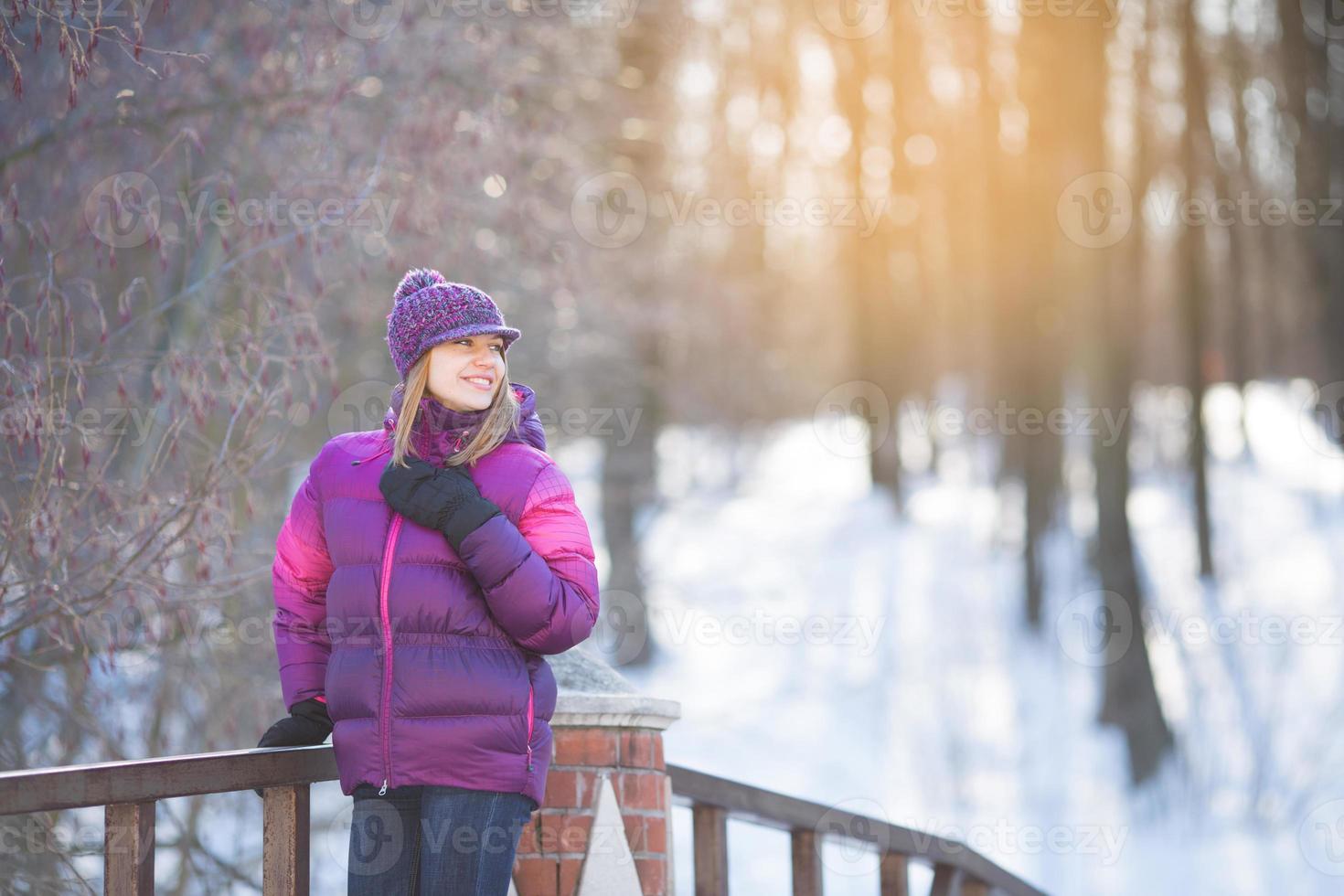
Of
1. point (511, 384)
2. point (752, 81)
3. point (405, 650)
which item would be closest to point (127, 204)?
point (511, 384)

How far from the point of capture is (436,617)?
333 centimetres

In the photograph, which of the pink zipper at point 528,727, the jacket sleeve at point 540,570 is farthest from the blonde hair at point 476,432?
the pink zipper at point 528,727

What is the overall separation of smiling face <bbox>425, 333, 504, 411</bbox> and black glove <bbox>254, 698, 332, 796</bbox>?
75cm

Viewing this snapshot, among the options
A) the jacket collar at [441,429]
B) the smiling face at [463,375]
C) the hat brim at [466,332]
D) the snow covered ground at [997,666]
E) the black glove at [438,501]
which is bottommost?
the snow covered ground at [997,666]

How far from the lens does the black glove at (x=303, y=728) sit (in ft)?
11.3

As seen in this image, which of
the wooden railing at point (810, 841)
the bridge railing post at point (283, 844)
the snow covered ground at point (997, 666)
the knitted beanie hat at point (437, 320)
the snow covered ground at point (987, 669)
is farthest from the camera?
the snow covered ground at point (997, 666)

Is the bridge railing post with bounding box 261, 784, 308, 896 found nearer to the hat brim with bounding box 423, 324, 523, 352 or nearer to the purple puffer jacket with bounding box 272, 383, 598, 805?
the purple puffer jacket with bounding box 272, 383, 598, 805

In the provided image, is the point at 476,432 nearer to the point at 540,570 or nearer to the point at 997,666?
the point at 540,570

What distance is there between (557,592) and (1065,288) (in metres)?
14.8

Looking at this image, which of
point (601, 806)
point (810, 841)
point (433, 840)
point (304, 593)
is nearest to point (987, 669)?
point (810, 841)

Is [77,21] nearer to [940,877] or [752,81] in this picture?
[940,877]

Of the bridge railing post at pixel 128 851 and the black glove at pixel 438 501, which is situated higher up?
the black glove at pixel 438 501

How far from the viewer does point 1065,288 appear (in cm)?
1730

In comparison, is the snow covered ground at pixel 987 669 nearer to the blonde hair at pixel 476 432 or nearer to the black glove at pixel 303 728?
the black glove at pixel 303 728
